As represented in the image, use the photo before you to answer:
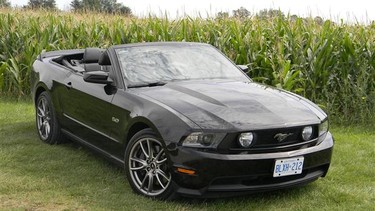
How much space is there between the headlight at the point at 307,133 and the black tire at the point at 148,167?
1155mm

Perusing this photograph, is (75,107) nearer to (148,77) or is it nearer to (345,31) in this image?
(148,77)

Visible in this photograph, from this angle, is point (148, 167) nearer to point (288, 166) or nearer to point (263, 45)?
point (288, 166)

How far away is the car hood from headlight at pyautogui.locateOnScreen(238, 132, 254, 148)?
2.2 inches

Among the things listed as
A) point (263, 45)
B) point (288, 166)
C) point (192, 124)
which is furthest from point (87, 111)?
point (263, 45)

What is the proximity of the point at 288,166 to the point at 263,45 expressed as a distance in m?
5.04

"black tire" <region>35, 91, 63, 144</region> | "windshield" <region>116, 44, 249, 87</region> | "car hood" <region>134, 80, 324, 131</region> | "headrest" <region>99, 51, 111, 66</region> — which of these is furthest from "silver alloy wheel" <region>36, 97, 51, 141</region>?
"car hood" <region>134, 80, 324, 131</region>

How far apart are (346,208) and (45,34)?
7750 mm

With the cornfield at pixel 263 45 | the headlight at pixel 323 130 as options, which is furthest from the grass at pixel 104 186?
the cornfield at pixel 263 45

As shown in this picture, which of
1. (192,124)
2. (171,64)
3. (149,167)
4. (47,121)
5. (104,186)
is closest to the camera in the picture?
(192,124)

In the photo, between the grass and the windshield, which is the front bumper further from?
the windshield

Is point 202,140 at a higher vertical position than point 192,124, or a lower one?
lower

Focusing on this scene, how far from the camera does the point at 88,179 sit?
525cm

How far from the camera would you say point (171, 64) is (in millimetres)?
5461

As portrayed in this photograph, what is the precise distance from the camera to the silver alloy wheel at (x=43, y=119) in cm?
665
